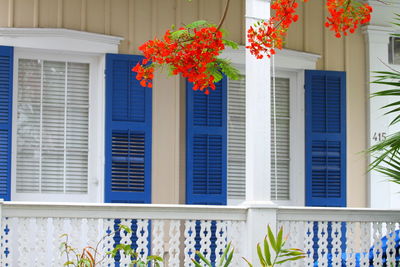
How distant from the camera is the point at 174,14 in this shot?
8.77 metres

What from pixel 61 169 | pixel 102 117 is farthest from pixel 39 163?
pixel 102 117

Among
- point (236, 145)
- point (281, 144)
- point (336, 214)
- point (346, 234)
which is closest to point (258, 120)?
point (336, 214)

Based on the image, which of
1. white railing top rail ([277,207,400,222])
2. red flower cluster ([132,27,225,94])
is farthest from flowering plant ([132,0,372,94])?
white railing top rail ([277,207,400,222])

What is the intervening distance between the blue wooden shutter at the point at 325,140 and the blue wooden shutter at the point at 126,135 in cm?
180

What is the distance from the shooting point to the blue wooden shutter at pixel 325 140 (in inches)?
358

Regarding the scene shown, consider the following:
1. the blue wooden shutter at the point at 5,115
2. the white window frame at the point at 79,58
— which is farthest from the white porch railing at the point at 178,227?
the white window frame at the point at 79,58

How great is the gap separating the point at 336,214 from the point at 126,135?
7.49 feet

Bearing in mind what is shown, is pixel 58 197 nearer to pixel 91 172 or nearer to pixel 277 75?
pixel 91 172

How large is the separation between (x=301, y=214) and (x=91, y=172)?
2330 millimetres

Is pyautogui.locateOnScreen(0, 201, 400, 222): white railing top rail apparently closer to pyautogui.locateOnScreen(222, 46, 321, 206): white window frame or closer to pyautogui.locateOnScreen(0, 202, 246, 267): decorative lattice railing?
pyautogui.locateOnScreen(0, 202, 246, 267): decorative lattice railing

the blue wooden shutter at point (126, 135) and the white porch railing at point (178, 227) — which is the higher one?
the blue wooden shutter at point (126, 135)

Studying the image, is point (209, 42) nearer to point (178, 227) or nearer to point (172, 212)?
point (172, 212)

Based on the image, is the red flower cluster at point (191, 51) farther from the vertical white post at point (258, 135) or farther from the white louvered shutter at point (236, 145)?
the white louvered shutter at point (236, 145)

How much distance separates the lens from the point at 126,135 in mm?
8320
